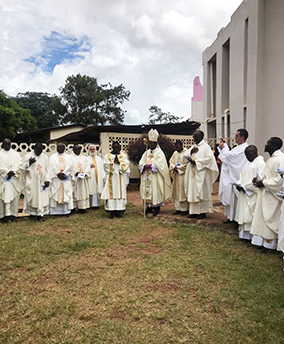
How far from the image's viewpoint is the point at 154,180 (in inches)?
316

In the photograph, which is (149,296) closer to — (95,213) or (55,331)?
(55,331)

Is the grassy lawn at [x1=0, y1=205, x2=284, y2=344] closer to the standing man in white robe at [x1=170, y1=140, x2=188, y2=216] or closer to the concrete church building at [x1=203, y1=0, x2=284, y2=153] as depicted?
the standing man in white robe at [x1=170, y1=140, x2=188, y2=216]

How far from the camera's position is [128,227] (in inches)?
273

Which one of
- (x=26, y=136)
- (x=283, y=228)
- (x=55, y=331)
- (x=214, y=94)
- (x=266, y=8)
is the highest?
(x=266, y=8)

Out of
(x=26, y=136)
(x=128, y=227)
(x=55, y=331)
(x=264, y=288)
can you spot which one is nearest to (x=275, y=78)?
(x=128, y=227)

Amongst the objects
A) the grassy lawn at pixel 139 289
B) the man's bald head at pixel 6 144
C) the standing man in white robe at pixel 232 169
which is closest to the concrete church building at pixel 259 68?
the standing man in white robe at pixel 232 169

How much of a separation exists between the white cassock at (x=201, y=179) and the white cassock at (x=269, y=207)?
2.08 meters

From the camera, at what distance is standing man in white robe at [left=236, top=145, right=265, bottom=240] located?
538cm

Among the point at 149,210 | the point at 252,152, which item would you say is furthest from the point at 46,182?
the point at 252,152

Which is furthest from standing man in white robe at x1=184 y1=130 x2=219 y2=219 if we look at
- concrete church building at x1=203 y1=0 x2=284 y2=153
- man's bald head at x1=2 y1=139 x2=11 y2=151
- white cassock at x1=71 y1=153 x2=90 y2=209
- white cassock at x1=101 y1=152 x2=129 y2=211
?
concrete church building at x1=203 y1=0 x2=284 y2=153

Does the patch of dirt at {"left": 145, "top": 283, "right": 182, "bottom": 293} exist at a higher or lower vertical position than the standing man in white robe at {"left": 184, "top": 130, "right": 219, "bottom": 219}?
lower

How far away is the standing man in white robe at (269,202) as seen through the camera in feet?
15.8

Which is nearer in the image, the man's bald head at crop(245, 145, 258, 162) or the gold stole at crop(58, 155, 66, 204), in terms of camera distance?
the man's bald head at crop(245, 145, 258, 162)

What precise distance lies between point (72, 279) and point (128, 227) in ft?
9.74
